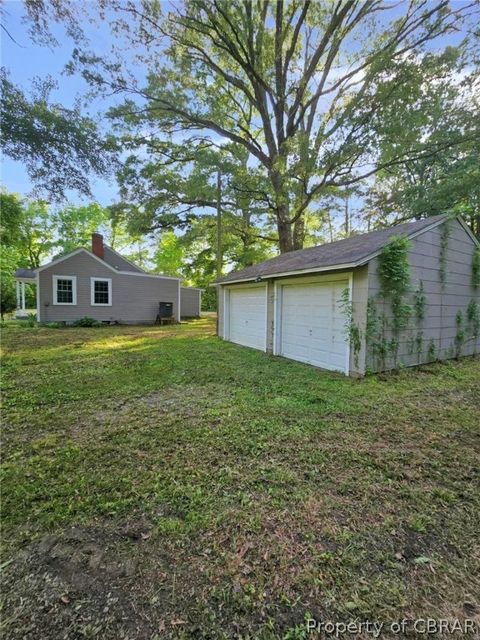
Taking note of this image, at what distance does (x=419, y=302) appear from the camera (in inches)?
254

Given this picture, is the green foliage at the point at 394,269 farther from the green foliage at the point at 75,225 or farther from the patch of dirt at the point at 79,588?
the green foliage at the point at 75,225

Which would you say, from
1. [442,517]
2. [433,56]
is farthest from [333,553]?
[433,56]

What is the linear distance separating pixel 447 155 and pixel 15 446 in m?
15.6

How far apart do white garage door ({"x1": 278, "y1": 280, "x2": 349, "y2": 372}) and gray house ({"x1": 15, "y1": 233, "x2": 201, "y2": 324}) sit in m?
11.2

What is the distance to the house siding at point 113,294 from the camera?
45.4ft

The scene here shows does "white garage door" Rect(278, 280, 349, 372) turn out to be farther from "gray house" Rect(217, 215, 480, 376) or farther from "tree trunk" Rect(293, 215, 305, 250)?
"tree trunk" Rect(293, 215, 305, 250)

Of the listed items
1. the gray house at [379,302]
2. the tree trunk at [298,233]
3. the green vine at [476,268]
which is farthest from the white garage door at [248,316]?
the tree trunk at [298,233]

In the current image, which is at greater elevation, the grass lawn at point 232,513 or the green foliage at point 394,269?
the green foliage at point 394,269

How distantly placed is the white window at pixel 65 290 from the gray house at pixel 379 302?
1038 cm

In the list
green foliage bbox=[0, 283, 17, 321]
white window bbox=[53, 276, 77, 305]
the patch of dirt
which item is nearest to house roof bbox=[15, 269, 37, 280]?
green foliage bbox=[0, 283, 17, 321]

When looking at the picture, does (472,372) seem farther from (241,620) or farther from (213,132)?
(213,132)

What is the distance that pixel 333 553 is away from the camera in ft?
5.58

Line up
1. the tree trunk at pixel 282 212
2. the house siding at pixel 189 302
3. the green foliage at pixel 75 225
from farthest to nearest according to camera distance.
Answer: the green foliage at pixel 75 225 < the house siding at pixel 189 302 < the tree trunk at pixel 282 212

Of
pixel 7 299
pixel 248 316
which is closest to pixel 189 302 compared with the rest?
pixel 7 299
